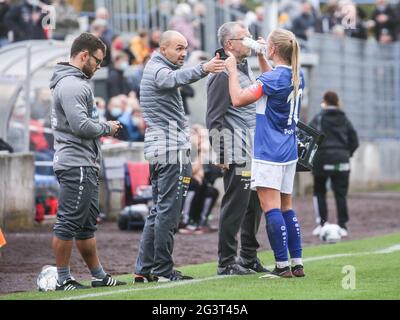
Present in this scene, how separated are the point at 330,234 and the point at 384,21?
1517 cm

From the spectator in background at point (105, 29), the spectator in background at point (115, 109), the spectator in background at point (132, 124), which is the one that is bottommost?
the spectator in background at point (132, 124)

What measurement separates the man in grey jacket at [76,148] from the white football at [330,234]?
6.34m

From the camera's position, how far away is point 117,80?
2358cm

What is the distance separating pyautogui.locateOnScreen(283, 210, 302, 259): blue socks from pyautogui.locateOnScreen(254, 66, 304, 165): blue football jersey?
0.52m

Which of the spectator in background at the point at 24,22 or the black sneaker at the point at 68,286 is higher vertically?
the spectator in background at the point at 24,22

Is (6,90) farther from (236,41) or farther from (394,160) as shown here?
(394,160)

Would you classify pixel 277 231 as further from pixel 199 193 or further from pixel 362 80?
pixel 362 80

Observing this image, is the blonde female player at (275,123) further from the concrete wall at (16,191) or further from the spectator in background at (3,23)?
the spectator in background at (3,23)

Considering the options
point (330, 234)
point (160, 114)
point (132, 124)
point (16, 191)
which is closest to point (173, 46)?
point (160, 114)

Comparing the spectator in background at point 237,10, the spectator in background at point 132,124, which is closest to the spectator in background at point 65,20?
the spectator in background at point 237,10

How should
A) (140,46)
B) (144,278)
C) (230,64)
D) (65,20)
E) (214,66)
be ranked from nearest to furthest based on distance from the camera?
(214,66) → (230,64) → (144,278) → (140,46) → (65,20)

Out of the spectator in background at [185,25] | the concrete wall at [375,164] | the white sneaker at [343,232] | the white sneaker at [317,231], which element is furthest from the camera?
the concrete wall at [375,164]

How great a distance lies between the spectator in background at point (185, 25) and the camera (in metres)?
25.5

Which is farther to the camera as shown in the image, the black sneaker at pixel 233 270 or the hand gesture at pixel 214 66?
the black sneaker at pixel 233 270
